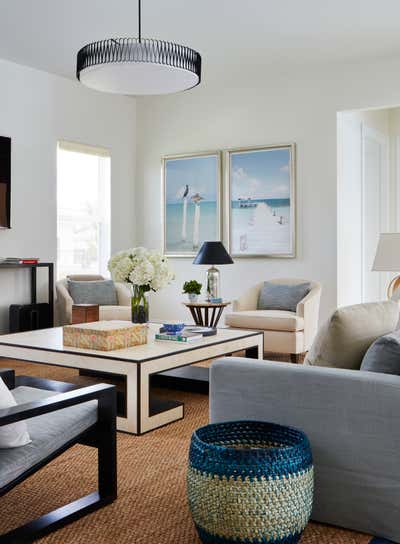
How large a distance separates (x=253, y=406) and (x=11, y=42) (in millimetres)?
4371

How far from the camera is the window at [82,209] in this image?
21.3ft

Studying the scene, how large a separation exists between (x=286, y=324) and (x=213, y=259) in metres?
1.01

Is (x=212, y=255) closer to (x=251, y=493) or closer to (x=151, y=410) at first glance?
(x=151, y=410)

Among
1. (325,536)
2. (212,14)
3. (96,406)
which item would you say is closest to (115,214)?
(212,14)

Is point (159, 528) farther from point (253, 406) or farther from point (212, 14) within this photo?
point (212, 14)

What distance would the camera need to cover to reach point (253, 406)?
6.98 ft

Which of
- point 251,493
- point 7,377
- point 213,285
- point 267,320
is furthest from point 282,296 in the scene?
point 251,493

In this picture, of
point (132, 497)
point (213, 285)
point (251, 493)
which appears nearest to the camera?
point (251, 493)

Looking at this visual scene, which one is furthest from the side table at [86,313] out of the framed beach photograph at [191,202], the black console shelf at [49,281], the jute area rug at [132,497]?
the framed beach photograph at [191,202]

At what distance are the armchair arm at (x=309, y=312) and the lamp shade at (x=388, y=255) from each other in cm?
112

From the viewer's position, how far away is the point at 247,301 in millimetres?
5645

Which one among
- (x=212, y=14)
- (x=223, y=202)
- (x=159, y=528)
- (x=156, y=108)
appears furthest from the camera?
(x=156, y=108)

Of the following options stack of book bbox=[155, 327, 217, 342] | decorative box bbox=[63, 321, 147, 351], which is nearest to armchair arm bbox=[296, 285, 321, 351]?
stack of book bbox=[155, 327, 217, 342]

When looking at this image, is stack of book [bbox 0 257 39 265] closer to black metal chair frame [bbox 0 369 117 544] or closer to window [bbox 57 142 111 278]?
window [bbox 57 142 111 278]
